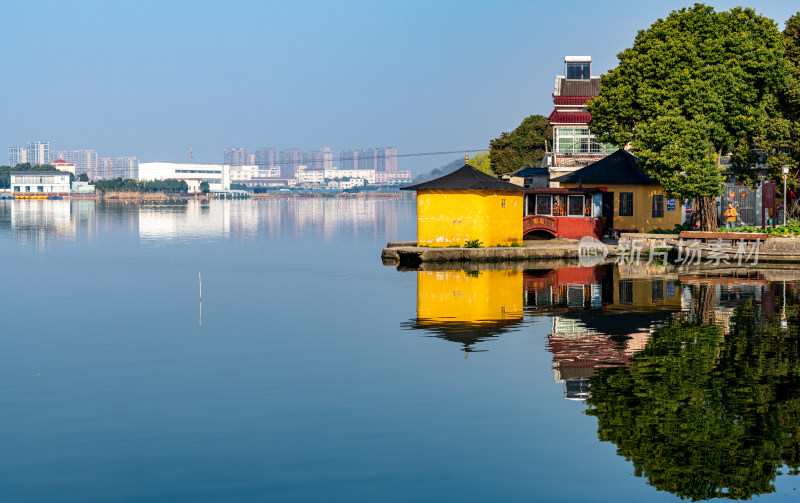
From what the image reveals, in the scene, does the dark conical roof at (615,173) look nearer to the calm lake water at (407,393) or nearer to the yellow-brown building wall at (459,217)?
the yellow-brown building wall at (459,217)

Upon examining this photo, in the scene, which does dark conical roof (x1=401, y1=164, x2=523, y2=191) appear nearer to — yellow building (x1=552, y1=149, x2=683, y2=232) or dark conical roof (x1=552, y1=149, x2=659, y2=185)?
dark conical roof (x1=552, y1=149, x2=659, y2=185)

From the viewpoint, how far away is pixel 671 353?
69.6 ft

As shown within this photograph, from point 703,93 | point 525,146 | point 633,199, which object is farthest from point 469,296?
point 525,146

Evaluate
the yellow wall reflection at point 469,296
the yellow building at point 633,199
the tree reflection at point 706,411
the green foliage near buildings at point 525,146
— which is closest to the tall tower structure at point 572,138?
the yellow building at point 633,199

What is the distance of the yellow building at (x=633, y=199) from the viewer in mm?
57625

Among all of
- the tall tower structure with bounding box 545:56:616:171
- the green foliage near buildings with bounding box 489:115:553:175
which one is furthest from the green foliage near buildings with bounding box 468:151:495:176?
the tall tower structure with bounding box 545:56:616:171

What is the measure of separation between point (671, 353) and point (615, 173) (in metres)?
38.5

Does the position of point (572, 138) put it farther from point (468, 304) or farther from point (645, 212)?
point (468, 304)

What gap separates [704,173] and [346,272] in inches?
767

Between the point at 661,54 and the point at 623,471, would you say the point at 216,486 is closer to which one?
the point at 623,471

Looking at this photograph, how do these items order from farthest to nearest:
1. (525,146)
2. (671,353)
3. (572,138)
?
(525,146)
(572,138)
(671,353)

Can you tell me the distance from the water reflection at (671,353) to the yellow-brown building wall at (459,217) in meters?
6.88

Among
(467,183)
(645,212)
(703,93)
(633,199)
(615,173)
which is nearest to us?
(467,183)

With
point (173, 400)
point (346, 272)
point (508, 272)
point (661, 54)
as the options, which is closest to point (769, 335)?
point (173, 400)
